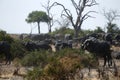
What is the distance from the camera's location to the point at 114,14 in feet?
236

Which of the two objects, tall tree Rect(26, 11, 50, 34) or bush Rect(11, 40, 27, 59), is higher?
tall tree Rect(26, 11, 50, 34)

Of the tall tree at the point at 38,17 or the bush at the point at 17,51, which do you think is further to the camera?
the tall tree at the point at 38,17

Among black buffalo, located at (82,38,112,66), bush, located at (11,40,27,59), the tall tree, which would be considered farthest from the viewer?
the tall tree

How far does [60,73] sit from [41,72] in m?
0.83

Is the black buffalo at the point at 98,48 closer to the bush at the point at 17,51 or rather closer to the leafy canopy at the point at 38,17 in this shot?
the bush at the point at 17,51

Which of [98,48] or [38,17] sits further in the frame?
[38,17]

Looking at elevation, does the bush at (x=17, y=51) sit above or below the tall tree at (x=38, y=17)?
below

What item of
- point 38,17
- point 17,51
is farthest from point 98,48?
point 38,17

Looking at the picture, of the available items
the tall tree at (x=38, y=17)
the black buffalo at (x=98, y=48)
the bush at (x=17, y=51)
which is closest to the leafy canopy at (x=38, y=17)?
the tall tree at (x=38, y=17)

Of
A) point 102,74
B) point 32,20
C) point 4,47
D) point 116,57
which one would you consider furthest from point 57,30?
point 102,74

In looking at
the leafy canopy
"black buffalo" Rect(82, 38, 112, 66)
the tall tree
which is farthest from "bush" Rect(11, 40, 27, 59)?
the leafy canopy

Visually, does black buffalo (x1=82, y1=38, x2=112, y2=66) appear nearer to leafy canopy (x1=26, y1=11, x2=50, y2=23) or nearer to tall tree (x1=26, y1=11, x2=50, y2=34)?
tall tree (x1=26, y1=11, x2=50, y2=34)

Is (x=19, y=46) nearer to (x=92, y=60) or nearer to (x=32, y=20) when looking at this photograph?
(x=92, y=60)

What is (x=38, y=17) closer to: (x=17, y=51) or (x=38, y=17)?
(x=38, y=17)
